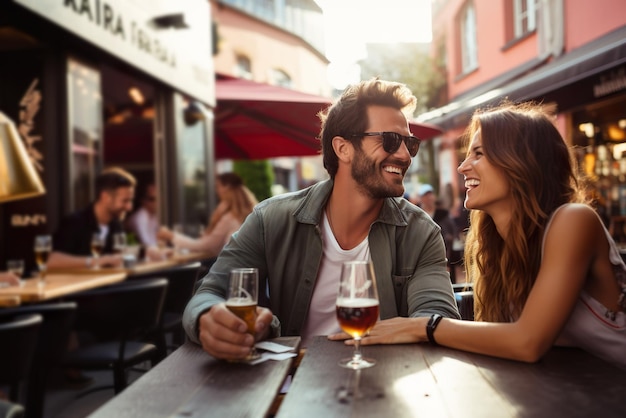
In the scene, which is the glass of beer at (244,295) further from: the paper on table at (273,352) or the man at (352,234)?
the man at (352,234)

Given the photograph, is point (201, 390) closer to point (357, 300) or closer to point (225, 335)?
point (225, 335)

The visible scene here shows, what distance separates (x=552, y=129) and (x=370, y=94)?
747 millimetres

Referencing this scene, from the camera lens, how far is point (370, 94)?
2.60 m

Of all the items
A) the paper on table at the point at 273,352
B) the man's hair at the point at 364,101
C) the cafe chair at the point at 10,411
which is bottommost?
the cafe chair at the point at 10,411

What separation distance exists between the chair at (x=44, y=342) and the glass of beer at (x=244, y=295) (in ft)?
5.73

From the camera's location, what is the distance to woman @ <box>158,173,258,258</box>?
6.71 meters

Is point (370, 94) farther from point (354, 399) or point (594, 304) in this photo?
point (354, 399)

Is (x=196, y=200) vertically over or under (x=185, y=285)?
over

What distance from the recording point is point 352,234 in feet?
8.25

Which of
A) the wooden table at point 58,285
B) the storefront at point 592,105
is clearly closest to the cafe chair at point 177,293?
the wooden table at point 58,285

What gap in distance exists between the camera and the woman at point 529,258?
172 centimetres

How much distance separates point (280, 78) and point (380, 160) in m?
20.2

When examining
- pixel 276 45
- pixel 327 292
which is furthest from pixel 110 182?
pixel 276 45

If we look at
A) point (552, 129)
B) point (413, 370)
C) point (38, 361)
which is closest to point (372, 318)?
point (413, 370)
